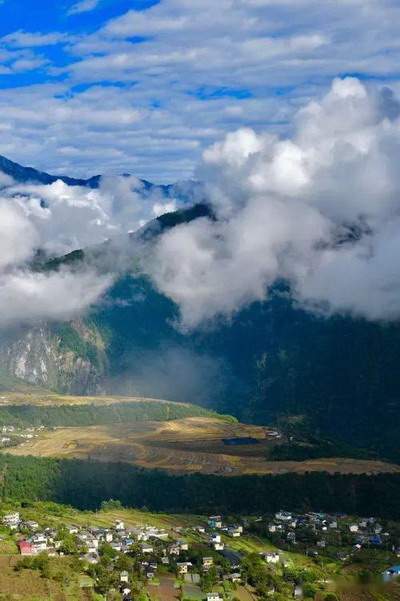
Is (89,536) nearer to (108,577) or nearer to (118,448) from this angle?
(108,577)

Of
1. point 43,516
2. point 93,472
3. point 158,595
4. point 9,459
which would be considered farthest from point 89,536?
point 9,459

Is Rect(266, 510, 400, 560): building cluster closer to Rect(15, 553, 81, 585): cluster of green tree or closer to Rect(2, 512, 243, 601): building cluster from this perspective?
Rect(2, 512, 243, 601): building cluster

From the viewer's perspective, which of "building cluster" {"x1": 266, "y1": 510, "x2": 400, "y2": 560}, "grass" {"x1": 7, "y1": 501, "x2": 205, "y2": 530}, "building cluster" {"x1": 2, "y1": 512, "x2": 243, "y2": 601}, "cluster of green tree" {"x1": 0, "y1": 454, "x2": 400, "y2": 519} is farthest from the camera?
"cluster of green tree" {"x1": 0, "y1": 454, "x2": 400, "y2": 519}

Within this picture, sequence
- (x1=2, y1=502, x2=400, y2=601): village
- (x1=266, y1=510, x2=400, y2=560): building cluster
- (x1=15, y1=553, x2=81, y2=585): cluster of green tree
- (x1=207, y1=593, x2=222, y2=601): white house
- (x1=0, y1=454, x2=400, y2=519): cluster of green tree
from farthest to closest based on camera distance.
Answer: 1. (x1=0, y1=454, x2=400, y2=519): cluster of green tree
2. (x1=266, y1=510, x2=400, y2=560): building cluster
3. (x1=2, y1=502, x2=400, y2=601): village
4. (x1=15, y1=553, x2=81, y2=585): cluster of green tree
5. (x1=207, y1=593, x2=222, y2=601): white house

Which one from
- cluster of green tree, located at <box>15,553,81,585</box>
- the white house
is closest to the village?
the white house

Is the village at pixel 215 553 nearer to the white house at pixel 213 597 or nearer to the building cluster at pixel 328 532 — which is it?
the white house at pixel 213 597

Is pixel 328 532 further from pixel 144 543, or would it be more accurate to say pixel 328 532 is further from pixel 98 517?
Result: pixel 98 517

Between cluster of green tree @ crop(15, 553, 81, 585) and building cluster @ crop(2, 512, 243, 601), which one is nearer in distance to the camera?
cluster of green tree @ crop(15, 553, 81, 585)
